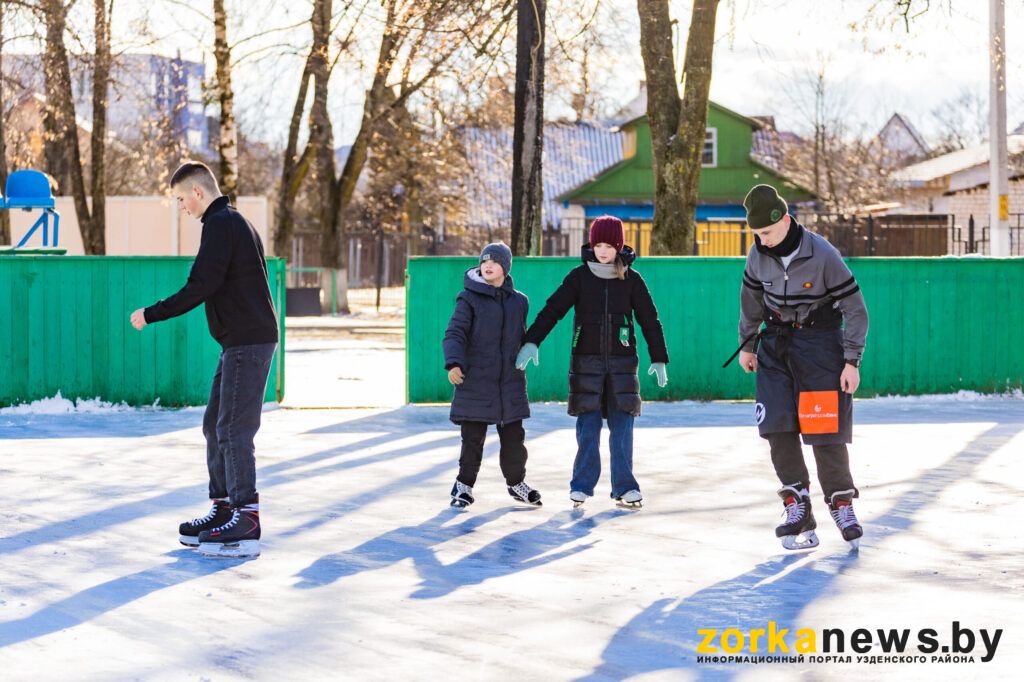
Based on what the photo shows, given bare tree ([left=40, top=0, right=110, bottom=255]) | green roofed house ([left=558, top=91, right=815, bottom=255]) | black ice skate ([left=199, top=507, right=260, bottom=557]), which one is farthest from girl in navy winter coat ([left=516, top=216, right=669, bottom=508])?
green roofed house ([left=558, top=91, right=815, bottom=255])

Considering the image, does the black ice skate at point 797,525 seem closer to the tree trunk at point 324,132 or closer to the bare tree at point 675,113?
the bare tree at point 675,113

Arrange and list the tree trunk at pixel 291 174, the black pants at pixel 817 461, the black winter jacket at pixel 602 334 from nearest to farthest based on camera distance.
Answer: the black pants at pixel 817 461, the black winter jacket at pixel 602 334, the tree trunk at pixel 291 174

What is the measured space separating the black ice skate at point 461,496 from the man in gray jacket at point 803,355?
1864 mm

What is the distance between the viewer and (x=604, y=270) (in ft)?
26.0

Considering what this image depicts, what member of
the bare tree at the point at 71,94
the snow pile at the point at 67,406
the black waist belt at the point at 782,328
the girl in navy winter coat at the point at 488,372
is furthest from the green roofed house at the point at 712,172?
the black waist belt at the point at 782,328

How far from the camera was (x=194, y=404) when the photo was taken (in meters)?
13.0

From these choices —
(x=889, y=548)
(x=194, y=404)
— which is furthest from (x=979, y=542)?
(x=194, y=404)

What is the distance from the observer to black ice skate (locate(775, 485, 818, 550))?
6742 mm

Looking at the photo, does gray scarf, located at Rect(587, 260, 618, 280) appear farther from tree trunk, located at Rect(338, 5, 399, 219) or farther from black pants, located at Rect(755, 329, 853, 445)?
tree trunk, located at Rect(338, 5, 399, 219)

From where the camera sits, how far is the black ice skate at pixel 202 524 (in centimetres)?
682

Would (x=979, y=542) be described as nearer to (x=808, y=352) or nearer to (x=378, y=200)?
(x=808, y=352)

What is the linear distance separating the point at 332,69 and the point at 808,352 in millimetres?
22472

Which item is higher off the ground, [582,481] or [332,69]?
[332,69]

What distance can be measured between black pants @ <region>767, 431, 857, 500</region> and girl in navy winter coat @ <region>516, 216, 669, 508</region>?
1.12 metres
